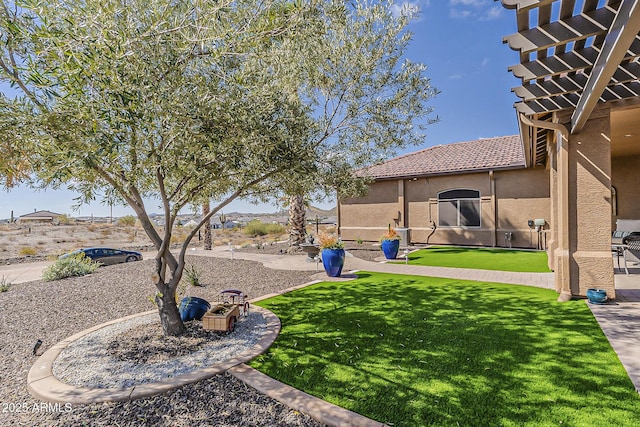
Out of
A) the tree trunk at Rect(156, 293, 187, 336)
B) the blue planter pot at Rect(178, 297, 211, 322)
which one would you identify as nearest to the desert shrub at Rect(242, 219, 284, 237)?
the blue planter pot at Rect(178, 297, 211, 322)

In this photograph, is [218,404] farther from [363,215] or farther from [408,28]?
[363,215]

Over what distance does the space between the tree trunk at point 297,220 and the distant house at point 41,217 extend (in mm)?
39838

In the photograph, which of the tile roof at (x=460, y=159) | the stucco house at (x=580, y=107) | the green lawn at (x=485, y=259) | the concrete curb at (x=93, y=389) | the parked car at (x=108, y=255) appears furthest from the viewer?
the parked car at (x=108, y=255)

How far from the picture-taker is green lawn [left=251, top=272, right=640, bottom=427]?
2975 millimetres

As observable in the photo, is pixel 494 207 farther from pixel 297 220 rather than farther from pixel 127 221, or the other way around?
pixel 127 221

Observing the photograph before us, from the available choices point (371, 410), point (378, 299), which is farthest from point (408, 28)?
point (371, 410)

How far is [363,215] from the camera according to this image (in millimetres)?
19453

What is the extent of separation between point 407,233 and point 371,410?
1357cm

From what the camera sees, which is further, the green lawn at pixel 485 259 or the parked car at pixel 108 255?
the parked car at pixel 108 255

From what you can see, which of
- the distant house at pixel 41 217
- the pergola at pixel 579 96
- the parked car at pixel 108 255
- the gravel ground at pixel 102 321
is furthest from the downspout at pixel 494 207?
the distant house at pixel 41 217

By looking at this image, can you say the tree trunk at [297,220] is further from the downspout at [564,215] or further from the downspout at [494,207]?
the downspout at [564,215]

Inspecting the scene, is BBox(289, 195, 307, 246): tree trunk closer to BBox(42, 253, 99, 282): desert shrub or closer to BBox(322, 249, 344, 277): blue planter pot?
BBox(322, 249, 344, 277): blue planter pot

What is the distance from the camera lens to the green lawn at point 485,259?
10.4 m

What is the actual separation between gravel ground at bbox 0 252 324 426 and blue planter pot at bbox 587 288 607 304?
6.11m
